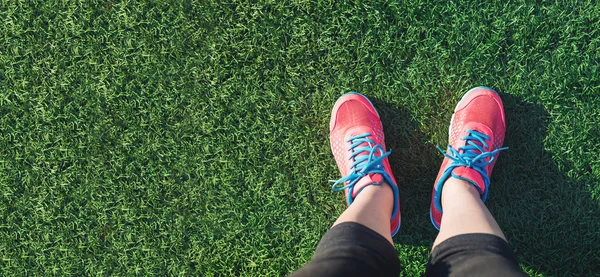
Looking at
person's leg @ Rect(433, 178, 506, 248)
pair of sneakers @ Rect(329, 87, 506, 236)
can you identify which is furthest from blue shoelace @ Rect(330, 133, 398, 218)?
person's leg @ Rect(433, 178, 506, 248)

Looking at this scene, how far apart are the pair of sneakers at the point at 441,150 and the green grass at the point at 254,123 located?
0.08 m

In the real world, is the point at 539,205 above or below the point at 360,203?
below

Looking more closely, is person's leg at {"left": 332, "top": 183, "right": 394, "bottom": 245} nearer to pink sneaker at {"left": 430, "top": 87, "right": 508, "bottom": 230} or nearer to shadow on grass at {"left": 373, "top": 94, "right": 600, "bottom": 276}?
pink sneaker at {"left": 430, "top": 87, "right": 508, "bottom": 230}

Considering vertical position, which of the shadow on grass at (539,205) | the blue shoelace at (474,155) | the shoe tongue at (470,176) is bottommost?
the shadow on grass at (539,205)

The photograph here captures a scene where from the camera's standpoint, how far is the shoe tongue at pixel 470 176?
2.25 metres

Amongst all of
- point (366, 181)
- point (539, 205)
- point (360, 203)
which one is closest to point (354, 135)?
A: point (366, 181)

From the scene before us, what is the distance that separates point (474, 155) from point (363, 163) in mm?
572

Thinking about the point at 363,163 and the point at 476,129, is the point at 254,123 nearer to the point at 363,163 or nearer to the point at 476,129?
the point at 363,163

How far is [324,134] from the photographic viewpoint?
2547 mm

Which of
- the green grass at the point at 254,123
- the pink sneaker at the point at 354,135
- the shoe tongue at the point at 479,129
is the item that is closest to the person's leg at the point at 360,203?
the pink sneaker at the point at 354,135

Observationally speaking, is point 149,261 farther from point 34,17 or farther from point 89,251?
point 34,17

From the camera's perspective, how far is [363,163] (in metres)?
2.38

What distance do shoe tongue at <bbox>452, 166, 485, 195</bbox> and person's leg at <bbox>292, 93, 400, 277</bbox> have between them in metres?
0.32

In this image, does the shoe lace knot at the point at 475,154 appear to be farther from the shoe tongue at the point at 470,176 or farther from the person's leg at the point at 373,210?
the person's leg at the point at 373,210
